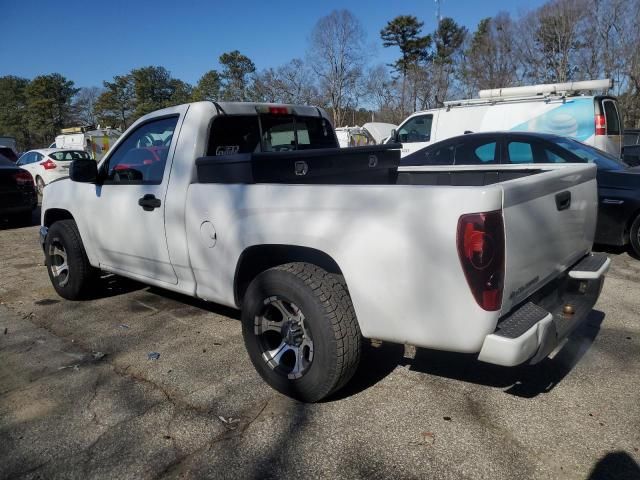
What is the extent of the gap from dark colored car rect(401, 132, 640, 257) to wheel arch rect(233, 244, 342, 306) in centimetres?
319

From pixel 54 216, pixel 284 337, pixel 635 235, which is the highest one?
pixel 54 216

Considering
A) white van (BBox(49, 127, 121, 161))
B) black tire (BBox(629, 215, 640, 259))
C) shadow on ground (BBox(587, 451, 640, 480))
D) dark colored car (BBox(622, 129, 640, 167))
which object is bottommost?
shadow on ground (BBox(587, 451, 640, 480))

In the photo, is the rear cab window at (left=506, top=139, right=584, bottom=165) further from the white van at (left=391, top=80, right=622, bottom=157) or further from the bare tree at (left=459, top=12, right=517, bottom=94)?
A: the bare tree at (left=459, top=12, right=517, bottom=94)

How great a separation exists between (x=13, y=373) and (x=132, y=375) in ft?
2.89

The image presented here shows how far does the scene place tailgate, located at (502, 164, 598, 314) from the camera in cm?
225

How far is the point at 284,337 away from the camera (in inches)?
114

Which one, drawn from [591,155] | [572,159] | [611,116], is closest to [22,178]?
[572,159]

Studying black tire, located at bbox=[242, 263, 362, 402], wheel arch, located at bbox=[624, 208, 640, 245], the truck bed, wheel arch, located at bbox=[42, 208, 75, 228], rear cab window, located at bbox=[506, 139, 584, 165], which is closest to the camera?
black tire, located at bbox=[242, 263, 362, 402]

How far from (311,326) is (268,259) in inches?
26.7

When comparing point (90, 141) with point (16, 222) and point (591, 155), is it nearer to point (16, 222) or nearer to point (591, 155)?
point (16, 222)

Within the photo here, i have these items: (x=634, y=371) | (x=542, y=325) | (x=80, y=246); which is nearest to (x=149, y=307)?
(x=80, y=246)

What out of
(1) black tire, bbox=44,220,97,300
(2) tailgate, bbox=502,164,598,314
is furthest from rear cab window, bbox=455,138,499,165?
(1) black tire, bbox=44,220,97,300

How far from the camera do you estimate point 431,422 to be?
2.63 metres

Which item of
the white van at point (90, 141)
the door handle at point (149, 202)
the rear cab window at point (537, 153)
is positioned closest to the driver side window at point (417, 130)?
the rear cab window at point (537, 153)
